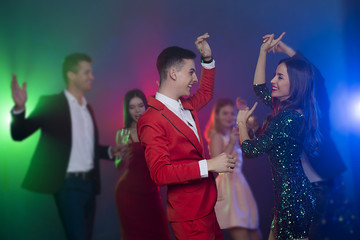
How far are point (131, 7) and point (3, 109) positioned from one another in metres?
1.65

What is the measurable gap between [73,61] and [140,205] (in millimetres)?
1570

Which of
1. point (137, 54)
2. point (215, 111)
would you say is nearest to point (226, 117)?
point (215, 111)

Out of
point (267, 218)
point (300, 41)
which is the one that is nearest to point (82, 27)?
point (300, 41)

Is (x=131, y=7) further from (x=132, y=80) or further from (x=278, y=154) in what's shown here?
(x=278, y=154)

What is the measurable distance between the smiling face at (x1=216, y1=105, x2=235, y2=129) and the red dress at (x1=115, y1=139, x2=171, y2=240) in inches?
37.5

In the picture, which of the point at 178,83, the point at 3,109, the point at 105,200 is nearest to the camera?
the point at 178,83

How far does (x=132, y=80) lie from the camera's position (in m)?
3.80

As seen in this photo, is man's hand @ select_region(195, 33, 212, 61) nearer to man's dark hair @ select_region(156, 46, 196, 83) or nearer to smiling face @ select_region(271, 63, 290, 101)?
man's dark hair @ select_region(156, 46, 196, 83)

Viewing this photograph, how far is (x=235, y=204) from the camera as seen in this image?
3.36m

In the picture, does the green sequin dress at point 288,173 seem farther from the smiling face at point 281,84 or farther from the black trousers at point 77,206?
the black trousers at point 77,206

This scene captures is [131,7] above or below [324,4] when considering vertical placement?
above

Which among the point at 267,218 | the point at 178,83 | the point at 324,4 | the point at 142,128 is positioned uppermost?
the point at 324,4

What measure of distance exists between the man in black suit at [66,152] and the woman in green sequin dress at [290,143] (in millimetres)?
1547

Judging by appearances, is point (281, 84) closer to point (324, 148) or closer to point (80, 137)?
point (324, 148)
